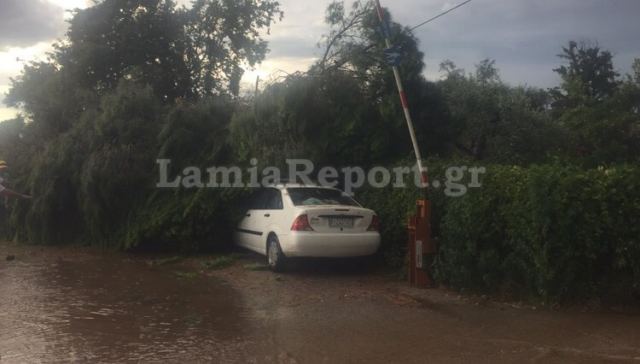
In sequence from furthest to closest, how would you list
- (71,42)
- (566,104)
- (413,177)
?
(566,104) → (71,42) → (413,177)

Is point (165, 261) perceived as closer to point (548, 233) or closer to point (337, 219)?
point (337, 219)

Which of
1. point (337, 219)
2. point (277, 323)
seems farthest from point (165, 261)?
point (277, 323)

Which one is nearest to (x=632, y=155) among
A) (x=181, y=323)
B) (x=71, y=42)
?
(x=181, y=323)

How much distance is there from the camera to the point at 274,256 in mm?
10102

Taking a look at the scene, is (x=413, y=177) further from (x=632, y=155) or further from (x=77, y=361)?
(x=632, y=155)

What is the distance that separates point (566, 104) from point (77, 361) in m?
32.0

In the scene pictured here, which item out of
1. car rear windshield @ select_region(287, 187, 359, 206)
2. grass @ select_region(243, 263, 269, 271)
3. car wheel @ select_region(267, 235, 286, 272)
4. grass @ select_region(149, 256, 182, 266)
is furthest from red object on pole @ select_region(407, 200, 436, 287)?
grass @ select_region(149, 256, 182, 266)

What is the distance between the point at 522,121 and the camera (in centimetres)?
1521

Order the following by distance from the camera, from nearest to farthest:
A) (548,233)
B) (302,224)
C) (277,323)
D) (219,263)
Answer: (277,323), (548,233), (302,224), (219,263)

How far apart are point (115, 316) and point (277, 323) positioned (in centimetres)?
200

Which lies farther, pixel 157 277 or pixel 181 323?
pixel 157 277

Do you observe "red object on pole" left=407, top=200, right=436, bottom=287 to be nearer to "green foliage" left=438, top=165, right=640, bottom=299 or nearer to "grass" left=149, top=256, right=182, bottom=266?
"green foliage" left=438, top=165, right=640, bottom=299

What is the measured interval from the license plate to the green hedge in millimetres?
1751

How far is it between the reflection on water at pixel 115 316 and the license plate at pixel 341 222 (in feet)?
6.55
